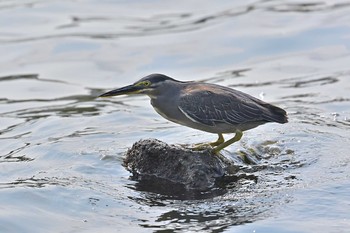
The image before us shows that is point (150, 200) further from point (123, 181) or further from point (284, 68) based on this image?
point (284, 68)

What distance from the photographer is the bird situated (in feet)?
28.5

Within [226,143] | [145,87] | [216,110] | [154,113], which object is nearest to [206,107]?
[216,110]

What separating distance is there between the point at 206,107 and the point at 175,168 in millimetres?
670

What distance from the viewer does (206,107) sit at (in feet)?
28.6

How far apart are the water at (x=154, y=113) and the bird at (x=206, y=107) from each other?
1.57 feet

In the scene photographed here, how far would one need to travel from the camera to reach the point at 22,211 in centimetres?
799

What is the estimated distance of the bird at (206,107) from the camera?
869cm

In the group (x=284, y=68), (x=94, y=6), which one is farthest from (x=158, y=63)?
(x=94, y=6)

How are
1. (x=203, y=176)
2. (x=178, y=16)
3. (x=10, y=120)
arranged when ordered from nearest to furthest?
(x=203, y=176) → (x=10, y=120) → (x=178, y=16)

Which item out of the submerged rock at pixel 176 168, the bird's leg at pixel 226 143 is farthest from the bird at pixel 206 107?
the submerged rock at pixel 176 168

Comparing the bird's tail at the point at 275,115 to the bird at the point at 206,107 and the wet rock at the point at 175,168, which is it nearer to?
the bird at the point at 206,107

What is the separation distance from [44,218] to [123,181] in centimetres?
102

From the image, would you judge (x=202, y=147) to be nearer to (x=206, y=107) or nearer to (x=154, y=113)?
(x=206, y=107)

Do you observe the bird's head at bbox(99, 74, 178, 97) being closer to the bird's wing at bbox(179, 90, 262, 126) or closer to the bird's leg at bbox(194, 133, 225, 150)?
the bird's wing at bbox(179, 90, 262, 126)
